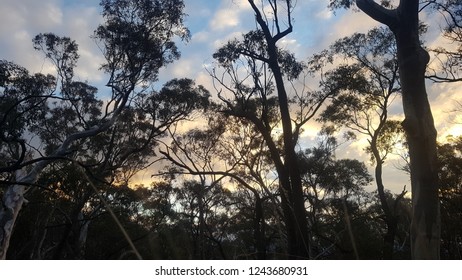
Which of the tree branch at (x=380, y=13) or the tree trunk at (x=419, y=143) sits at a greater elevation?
the tree branch at (x=380, y=13)

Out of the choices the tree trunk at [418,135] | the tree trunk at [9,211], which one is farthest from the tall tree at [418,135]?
the tree trunk at [9,211]

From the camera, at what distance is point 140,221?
17.1m

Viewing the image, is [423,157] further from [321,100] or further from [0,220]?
[321,100]

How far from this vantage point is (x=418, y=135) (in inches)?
109

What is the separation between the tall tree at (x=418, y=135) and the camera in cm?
262

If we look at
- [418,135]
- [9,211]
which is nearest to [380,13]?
[418,135]

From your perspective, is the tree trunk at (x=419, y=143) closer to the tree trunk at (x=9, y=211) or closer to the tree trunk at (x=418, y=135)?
the tree trunk at (x=418, y=135)

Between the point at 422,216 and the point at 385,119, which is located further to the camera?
the point at 385,119

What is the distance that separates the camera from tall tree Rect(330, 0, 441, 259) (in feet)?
8.59

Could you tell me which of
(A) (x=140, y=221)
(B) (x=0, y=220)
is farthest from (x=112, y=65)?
(A) (x=140, y=221)

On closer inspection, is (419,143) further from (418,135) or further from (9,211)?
(9,211)
